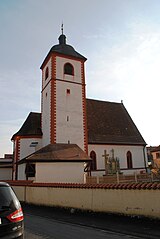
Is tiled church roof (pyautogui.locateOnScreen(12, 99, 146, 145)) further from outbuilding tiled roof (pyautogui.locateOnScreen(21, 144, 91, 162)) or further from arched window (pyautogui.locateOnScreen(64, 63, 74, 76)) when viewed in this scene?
arched window (pyautogui.locateOnScreen(64, 63, 74, 76))

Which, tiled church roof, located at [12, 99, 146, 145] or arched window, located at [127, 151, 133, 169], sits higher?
tiled church roof, located at [12, 99, 146, 145]

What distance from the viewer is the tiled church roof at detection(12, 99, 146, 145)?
25969mm

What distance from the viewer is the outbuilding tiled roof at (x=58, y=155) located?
18.0m

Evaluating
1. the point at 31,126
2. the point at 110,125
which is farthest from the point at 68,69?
the point at 110,125

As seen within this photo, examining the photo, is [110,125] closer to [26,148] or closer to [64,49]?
[64,49]

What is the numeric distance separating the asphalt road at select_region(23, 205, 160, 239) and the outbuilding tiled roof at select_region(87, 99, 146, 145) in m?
17.5

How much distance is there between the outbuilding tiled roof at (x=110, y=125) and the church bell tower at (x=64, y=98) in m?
2.76

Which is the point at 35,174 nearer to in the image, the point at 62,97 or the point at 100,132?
the point at 62,97

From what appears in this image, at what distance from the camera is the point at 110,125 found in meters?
29.6

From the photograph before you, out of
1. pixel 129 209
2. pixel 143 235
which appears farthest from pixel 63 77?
pixel 143 235

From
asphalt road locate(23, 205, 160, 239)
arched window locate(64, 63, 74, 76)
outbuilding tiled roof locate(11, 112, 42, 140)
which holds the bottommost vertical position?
asphalt road locate(23, 205, 160, 239)

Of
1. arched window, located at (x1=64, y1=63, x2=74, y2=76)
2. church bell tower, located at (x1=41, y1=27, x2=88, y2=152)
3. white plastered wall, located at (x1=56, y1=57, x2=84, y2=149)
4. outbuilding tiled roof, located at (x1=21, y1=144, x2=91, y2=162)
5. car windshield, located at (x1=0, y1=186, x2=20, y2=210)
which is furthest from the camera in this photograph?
arched window, located at (x1=64, y1=63, x2=74, y2=76)

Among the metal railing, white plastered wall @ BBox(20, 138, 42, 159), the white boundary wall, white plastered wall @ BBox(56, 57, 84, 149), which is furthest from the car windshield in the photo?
white plastered wall @ BBox(20, 138, 42, 159)

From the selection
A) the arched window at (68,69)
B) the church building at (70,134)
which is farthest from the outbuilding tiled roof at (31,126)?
the arched window at (68,69)
